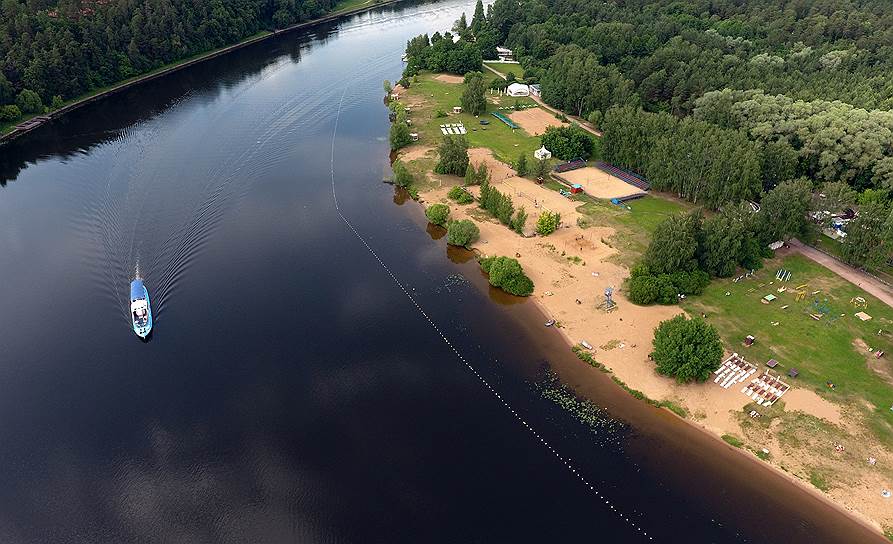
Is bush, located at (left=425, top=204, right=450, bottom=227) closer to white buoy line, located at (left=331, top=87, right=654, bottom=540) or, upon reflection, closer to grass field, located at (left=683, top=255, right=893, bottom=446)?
white buoy line, located at (left=331, top=87, right=654, bottom=540)

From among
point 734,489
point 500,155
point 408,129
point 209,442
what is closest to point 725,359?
point 734,489

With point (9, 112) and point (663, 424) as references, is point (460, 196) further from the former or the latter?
point (9, 112)

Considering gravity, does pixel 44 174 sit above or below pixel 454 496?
above

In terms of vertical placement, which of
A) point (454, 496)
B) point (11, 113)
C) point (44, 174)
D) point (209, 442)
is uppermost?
point (11, 113)

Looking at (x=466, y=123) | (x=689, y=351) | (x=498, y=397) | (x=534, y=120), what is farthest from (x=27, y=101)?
(x=689, y=351)

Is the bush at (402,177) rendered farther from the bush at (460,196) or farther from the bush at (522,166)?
the bush at (522,166)

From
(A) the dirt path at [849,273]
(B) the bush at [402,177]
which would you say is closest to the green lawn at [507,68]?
(B) the bush at [402,177]

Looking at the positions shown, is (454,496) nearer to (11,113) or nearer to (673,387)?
(673,387)
